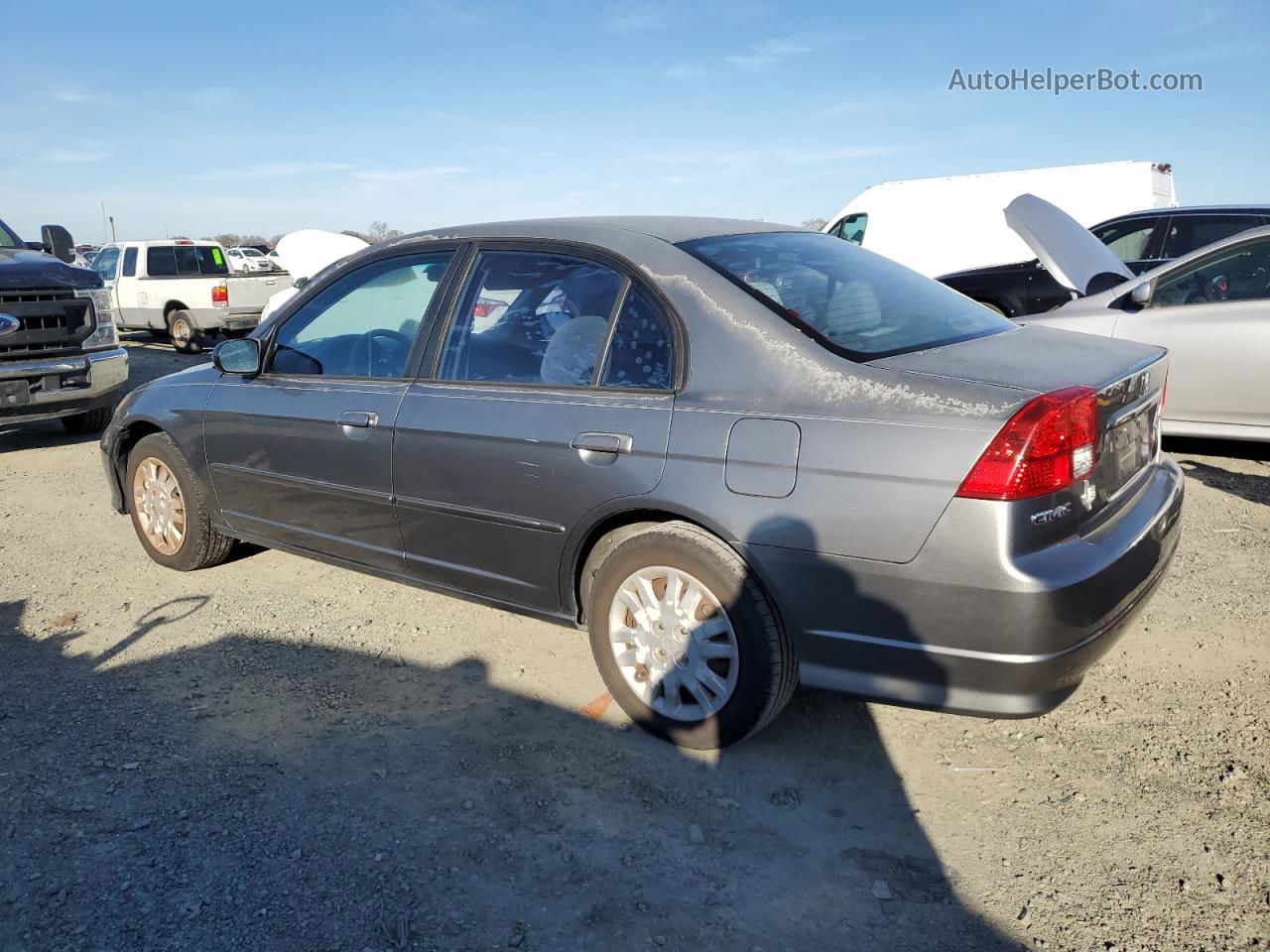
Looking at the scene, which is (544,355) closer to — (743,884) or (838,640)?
(838,640)

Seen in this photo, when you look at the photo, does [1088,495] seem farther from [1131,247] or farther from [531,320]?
[1131,247]

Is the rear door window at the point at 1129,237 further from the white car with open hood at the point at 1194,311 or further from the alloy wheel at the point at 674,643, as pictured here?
the alloy wheel at the point at 674,643

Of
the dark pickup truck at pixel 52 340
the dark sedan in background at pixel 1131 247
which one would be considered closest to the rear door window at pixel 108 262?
the dark pickup truck at pixel 52 340

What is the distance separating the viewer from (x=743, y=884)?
2.46m

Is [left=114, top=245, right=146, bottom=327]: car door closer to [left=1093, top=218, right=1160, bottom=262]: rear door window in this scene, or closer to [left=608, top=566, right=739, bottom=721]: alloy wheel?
[left=1093, top=218, right=1160, bottom=262]: rear door window

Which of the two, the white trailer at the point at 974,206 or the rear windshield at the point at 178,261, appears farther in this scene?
the rear windshield at the point at 178,261

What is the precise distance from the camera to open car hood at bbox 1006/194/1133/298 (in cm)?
600

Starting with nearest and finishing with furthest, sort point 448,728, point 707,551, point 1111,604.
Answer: point 1111,604 < point 707,551 < point 448,728

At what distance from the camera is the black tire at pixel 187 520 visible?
464 cm

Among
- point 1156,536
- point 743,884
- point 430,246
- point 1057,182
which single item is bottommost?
point 743,884

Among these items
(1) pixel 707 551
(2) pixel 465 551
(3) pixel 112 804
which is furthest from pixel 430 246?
(3) pixel 112 804

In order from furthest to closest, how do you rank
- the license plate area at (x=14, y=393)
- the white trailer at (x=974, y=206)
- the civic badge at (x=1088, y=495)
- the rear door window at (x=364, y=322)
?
the white trailer at (x=974, y=206) < the license plate area at (x=14, y=393) < the rear door window at (x=364, y=322) < the civic badge at (x=1088, y=495)

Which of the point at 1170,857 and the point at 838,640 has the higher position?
the point at 838,640

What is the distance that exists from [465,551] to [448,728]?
2.12 feet
